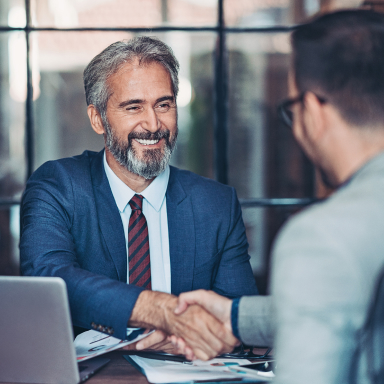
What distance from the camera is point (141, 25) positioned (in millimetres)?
3668

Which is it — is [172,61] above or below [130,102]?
above

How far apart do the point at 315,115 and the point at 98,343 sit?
0.97m

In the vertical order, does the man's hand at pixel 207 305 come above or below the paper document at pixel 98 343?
above

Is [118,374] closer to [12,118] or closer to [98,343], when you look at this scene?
[98,343]

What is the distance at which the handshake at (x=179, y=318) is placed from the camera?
4.74 ft

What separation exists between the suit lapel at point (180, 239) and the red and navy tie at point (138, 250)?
0.11m

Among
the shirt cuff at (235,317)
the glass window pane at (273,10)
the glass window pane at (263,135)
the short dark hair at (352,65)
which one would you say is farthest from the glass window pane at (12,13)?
the short dark hair at (352,65)

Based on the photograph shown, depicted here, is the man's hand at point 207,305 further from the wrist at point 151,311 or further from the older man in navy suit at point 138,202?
the older man in navy suit at point 138,202

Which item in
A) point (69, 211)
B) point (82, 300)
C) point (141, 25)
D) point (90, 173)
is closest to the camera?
point (82, 300)

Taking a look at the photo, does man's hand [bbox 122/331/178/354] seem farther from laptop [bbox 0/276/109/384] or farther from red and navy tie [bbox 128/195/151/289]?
red and navy tie [bbox 128/195/151/289]

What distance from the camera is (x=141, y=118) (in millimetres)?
2068

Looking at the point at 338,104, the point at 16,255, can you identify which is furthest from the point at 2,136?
the point at 338,104

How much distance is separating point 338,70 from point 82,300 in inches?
40.6

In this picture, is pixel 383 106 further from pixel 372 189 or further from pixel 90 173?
pixel 90 173
